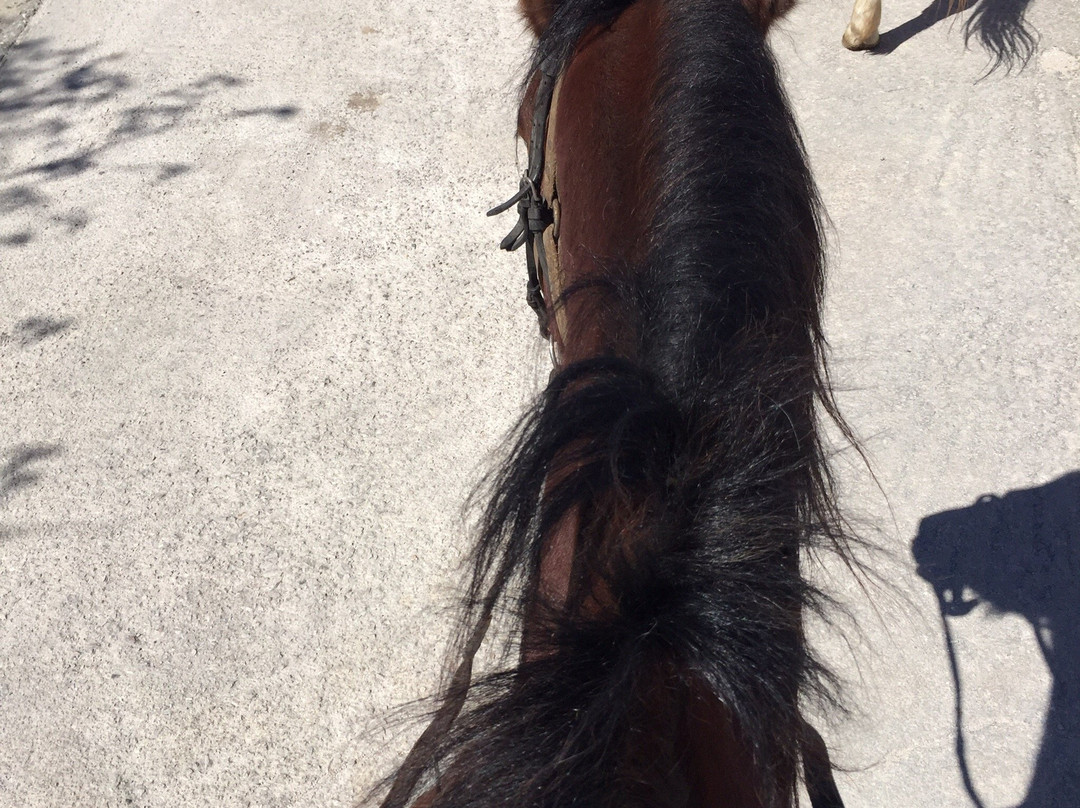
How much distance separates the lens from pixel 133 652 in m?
2.49

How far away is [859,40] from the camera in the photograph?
3.77m

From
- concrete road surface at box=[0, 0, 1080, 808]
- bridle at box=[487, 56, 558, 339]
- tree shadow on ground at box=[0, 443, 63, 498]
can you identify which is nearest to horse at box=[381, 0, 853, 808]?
bridle at box=[487, 56, 558, 339]

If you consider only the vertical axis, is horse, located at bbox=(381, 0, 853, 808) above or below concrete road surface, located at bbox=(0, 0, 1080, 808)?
above

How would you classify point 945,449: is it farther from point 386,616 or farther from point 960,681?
point 386,616

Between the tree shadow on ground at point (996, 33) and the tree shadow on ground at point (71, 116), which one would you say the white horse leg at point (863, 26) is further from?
the tree shadow on ground at point (71, 116)

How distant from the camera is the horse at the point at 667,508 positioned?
0.75m

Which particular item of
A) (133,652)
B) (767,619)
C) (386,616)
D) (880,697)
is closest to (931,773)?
(880,697)

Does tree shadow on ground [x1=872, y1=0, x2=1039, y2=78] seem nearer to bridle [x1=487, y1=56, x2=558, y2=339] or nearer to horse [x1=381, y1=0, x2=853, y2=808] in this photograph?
bridle [x1=487, y1=56, x2=558, y2=339]

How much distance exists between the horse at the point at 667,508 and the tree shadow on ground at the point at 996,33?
320cm

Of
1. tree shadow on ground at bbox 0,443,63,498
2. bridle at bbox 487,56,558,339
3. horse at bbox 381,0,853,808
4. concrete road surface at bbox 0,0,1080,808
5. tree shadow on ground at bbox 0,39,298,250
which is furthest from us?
tree shadow on ground at bbox 0,39,298,250

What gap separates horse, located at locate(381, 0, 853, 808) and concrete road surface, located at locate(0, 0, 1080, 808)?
967 mm

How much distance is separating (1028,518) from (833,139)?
184cm

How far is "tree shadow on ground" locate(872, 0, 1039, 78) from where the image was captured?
3.68 meters

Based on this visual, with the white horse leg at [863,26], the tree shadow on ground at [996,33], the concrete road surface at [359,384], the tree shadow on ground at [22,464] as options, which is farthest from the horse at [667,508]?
the tree shadow on ground at [996,33]
